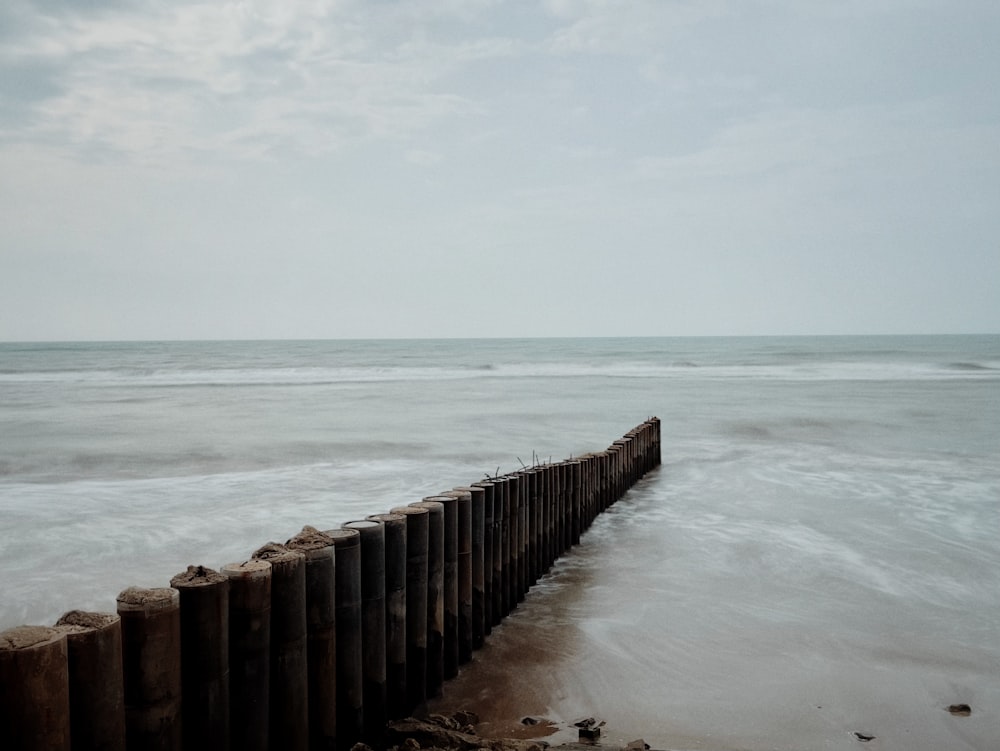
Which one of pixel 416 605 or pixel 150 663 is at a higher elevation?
pixel 150 663

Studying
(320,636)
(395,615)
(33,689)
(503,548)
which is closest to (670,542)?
(503,548)

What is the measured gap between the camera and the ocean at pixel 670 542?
201 inches

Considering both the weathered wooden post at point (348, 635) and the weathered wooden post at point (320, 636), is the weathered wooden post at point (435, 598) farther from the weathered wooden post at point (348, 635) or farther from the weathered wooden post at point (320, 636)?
the weathered wooden post at point (320, 636)

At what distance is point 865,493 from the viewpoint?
12305 millimetres

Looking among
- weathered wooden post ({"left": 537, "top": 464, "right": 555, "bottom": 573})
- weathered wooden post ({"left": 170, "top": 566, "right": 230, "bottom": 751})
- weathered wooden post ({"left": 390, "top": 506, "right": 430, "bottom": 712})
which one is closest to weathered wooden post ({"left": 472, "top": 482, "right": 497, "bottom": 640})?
weathered wooden post ({"left": 390, "top": 506, "right": 430, "bottom": 712})

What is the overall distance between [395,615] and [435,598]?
0.50 m

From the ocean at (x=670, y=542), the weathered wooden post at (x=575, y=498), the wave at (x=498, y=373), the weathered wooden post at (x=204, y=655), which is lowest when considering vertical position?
the wave at (x=498, y=373)

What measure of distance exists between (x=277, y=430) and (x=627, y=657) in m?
17.3

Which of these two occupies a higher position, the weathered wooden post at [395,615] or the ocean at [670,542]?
the weathered wooden post at [395,615]

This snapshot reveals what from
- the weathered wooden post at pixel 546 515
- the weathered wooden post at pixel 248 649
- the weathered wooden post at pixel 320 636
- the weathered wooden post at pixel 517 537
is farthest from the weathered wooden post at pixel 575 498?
the weathered wooden post at pixel 248 649

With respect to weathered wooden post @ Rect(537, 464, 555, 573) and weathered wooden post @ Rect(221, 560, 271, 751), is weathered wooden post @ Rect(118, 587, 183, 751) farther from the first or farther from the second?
weathered wooden post @ Rect(537, 464, 555, 573)

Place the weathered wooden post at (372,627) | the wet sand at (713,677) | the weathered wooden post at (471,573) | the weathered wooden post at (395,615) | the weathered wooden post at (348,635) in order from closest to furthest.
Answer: the weathered wooden post at (348,635) < the weathered wooden post at (372,627) < the weathered wooden post at (395,615) < the wet sand at (713,677) < the weathered wooden post at (471,573)

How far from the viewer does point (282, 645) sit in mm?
3662

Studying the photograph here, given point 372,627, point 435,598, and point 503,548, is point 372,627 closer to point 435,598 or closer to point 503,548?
point 435,598
